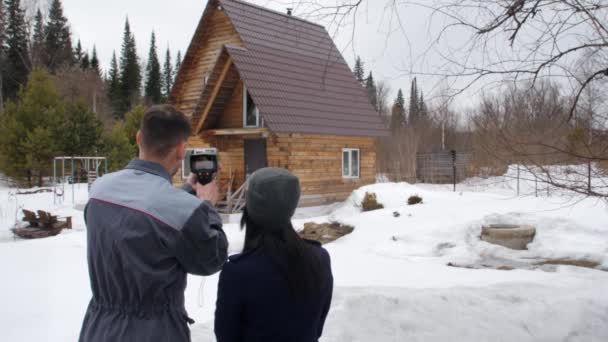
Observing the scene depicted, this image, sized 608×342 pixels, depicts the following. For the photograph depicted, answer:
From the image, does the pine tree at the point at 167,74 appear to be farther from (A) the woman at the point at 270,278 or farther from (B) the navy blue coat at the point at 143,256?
(A) the woman at the point at 270,278

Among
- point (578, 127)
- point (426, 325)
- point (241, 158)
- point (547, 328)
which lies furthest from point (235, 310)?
point (241, 158)

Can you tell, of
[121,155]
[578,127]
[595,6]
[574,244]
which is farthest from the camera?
[121,155]

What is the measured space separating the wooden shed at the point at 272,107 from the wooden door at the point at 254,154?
3 centimetres

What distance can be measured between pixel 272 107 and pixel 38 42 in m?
39.5

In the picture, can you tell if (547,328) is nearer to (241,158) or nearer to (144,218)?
(144,218)

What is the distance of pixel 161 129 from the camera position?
216 cm

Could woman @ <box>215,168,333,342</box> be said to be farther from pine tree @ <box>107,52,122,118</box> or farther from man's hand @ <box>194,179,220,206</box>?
pine tree @ <box>107,52,122,118</box>

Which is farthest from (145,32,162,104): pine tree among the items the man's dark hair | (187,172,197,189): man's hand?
the man's dark hair

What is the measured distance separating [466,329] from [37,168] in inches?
992

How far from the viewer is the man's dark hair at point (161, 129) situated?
2.15 meters

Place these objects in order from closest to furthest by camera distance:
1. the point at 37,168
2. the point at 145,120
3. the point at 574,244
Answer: the point at 145,120, the point at 574,244, the point at 37,168

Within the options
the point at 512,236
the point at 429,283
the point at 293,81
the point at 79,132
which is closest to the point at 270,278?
the point at 429,283

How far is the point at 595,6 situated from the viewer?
3.90 m

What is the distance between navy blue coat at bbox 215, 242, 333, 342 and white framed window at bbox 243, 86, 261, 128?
1347cm
